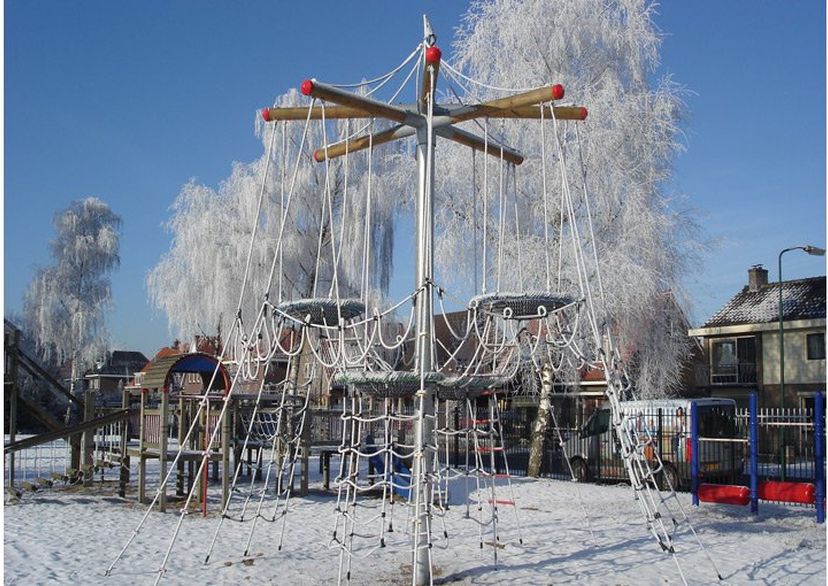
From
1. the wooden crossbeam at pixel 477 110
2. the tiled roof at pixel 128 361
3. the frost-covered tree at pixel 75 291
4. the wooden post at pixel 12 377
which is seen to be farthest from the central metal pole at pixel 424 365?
the tiled roof at pixel 128 361

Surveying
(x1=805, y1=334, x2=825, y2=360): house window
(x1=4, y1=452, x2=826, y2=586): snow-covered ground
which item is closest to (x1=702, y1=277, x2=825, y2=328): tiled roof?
(x1=805, y1=334, x2=825, y2=360): house window

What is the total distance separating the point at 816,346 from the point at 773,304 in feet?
9.28

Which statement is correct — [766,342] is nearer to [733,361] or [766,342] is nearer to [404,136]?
[733,361]

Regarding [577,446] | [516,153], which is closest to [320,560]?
[516,153]

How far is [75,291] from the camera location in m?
37.3

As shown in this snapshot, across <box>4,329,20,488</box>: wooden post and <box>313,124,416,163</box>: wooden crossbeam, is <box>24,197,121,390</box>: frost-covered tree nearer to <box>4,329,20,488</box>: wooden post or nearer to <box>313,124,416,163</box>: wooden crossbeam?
<box>4,329,20,488</box>: wooden post

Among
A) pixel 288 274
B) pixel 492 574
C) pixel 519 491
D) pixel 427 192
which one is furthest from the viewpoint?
pixel 288 274

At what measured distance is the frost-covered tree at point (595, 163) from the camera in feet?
50.1

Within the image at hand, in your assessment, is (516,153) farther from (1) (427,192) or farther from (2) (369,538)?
(2) (369,538)

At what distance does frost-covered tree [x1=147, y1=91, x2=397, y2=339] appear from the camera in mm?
22891

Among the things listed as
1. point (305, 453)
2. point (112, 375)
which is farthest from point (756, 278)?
point (112, 375)

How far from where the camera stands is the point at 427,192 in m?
7.07

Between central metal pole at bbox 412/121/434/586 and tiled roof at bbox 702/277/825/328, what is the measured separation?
25522mm

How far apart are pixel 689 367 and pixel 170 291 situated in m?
19.9
